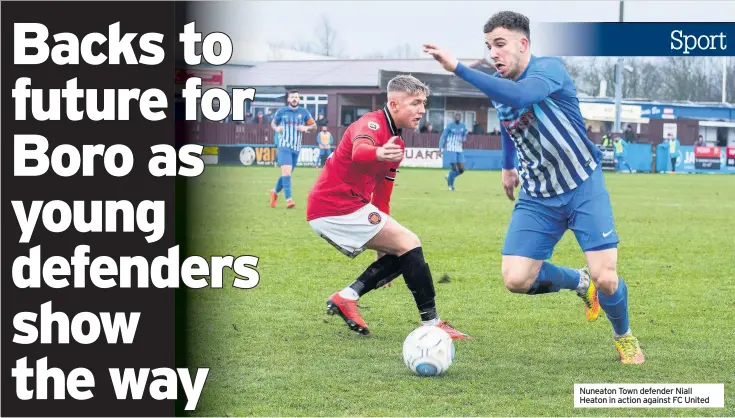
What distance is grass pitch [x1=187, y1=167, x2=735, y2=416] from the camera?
5359 mm

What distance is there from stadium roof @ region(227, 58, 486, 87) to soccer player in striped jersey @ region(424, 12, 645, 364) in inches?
1587

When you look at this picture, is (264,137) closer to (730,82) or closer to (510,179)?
(730,82)

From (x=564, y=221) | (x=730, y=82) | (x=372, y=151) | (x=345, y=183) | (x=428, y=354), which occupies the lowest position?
(x=428, y=354)

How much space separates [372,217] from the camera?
6.86 metres

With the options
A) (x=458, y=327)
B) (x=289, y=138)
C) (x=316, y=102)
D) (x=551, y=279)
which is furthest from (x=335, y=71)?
(x=551, y=279)

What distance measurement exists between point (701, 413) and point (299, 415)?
1.94 m

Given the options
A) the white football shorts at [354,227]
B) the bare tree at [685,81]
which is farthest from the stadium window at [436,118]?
the white football shorts at [354,227]

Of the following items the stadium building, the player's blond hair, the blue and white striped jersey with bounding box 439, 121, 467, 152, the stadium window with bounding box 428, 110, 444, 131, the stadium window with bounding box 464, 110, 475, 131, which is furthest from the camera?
the stadium window with bounding box 464, 110, 475, 131

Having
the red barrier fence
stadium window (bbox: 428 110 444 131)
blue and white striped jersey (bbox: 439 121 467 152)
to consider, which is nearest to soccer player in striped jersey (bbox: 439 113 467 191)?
blue and white striped jersey (bbox: 439 121 467 152)

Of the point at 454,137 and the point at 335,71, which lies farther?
the point at 335,71

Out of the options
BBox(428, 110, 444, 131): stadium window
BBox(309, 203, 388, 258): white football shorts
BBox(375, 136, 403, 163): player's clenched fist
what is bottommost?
BBox(309, 203, 388, 258): white football shorts

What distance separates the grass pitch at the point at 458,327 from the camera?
5.36 metres

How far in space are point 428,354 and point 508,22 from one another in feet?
6.14

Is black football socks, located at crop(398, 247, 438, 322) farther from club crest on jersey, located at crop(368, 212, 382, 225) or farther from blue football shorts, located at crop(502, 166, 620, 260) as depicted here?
blue football shorts, located at crop(502, 166, 620, 260)
